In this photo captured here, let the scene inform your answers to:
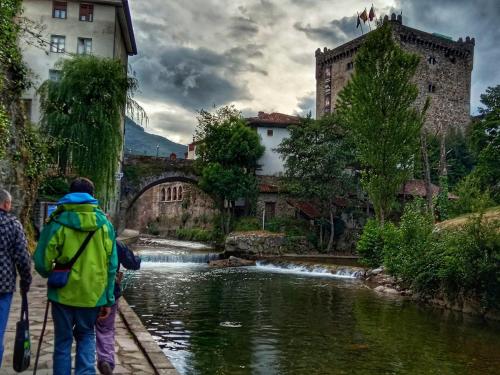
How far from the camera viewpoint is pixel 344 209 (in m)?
39.2

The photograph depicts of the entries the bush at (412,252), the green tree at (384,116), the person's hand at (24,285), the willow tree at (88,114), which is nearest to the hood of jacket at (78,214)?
the person's hand at (24,285)

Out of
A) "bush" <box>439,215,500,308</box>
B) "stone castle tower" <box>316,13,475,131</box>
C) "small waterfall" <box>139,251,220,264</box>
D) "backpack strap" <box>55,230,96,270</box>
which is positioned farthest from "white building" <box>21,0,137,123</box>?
"stone castle tower" <box>316,13,475,131</box>

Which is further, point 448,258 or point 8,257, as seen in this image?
point 448,258

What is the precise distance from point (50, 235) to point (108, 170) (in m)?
19.7

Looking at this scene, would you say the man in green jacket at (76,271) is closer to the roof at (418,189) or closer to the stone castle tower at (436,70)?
the roof at (418,189)

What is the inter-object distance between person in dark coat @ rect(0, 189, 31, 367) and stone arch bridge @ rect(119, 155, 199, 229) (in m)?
37.2

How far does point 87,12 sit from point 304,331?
28548 millimetres

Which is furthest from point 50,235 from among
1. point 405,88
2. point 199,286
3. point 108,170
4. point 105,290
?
point 405,88

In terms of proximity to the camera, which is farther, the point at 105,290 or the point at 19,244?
the point at 19,244

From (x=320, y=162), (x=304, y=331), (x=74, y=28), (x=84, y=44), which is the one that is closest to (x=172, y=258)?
(x=320, y=162)

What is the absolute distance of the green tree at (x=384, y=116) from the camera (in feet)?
88.3

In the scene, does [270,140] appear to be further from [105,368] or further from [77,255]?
[77,255]

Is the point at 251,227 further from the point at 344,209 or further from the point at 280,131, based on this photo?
the point at 280,131

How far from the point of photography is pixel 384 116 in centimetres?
2744
